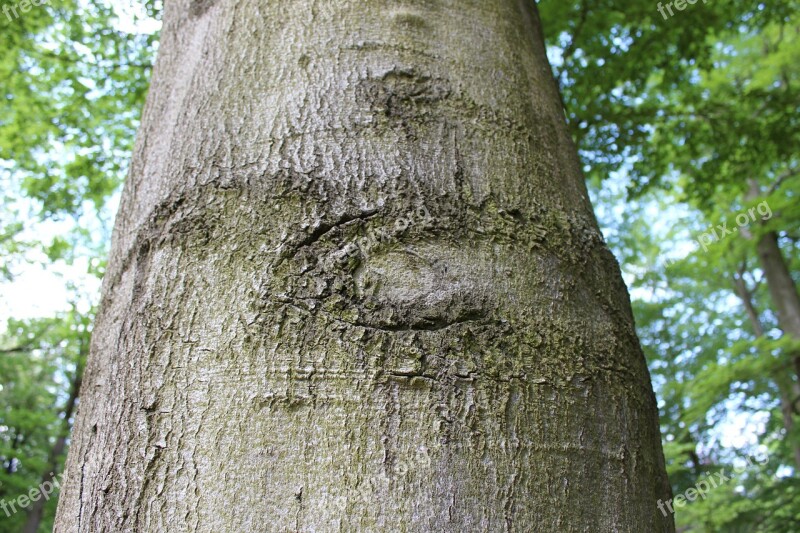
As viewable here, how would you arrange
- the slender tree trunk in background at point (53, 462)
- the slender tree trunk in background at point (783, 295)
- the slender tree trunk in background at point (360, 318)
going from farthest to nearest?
the slender tree trunk in background at point (53, 462) → the slender tree trunk in background at point (783, 295) → the slender tree trunk in background at point (360, 318)

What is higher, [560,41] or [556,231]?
[560,41]

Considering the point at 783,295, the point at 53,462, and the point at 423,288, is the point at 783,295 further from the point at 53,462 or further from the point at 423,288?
the point at 53,462

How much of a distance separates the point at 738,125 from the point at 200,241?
17.5ft

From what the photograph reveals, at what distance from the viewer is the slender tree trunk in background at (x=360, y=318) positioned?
2.60 ft

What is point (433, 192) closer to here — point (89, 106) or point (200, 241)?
point (200, 241)

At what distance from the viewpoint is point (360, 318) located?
0.89m

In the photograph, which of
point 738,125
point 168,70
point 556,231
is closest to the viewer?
point 556,231

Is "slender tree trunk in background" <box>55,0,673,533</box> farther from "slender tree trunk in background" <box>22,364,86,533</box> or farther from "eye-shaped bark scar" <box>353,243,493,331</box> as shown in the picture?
"slender tree trunk in background" <box>22,364,86,533</box>

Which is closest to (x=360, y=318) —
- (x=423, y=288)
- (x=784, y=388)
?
(x=423, y=288)

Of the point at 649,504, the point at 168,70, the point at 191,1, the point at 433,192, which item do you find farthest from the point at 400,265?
the point at 191,1

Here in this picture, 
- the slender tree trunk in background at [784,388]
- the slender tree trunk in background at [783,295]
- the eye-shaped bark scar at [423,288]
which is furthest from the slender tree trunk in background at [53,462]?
the eye-shaped bark scar at [423,288]

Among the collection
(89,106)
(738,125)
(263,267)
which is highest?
(89,106)

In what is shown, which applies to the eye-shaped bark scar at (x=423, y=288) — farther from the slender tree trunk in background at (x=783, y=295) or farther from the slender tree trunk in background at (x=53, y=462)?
the slender tree trunk in background at (x=53, y=462)

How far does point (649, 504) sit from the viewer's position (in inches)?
36.6
